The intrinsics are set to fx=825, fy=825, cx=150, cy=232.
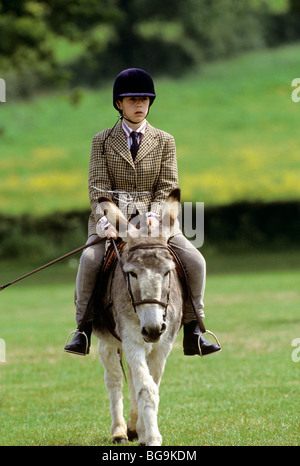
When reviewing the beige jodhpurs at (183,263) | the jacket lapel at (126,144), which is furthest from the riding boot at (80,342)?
the jacket lapel at (126,144)

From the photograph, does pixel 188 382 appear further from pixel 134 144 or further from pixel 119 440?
pixel 134 144

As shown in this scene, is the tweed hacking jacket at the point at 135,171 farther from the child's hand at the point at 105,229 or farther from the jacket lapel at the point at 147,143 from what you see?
the child's hand at the point at 105,229

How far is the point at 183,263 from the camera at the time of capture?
6.98m

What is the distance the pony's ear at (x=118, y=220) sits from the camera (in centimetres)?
637

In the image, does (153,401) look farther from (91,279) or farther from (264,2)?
(264,2)

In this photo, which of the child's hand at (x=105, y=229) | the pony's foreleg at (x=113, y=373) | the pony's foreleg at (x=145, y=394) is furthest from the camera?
the pony's foreleg at (x=113, y=373)

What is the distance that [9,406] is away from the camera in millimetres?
10000

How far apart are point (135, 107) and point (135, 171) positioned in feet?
1.76

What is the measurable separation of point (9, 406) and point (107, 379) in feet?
9.14

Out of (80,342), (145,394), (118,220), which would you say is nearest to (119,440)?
(80,342)

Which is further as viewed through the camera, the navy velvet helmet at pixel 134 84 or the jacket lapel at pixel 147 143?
the jacket lapel at pixel 147 143

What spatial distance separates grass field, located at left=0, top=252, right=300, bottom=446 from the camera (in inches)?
309

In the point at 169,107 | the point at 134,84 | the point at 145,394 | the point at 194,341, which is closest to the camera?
the point at 145,394

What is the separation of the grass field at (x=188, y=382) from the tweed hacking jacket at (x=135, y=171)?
2.14 metres
